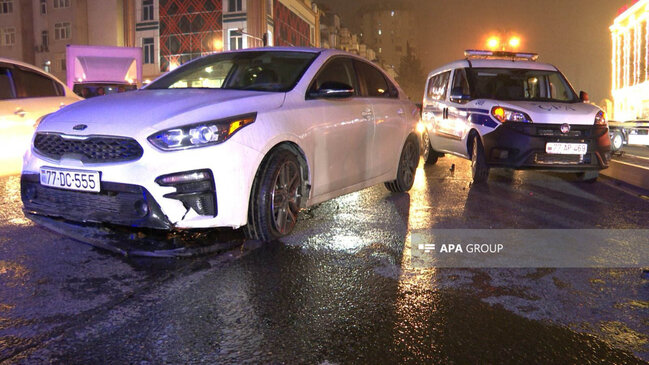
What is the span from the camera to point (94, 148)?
3992 mm

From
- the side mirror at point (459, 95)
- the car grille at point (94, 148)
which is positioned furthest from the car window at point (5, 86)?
the side mirror at point (459, 95)

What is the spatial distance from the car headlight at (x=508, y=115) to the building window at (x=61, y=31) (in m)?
47.6

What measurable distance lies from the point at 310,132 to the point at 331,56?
42.9 inches

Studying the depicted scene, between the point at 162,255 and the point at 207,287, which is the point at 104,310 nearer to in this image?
the point at 207,287

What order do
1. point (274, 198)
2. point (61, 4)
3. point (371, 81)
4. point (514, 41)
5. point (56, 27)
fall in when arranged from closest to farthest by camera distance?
point (274, 198)
point (371, 81)
point (514, 41)
point (61, 4)
point (56, 27)

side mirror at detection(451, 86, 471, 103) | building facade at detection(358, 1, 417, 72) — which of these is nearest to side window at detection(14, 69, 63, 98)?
side mirror at detection(451, 86, 471, 103)

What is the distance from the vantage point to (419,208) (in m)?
6.41

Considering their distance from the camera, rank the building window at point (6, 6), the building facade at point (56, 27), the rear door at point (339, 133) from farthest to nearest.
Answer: the building window at point (6, 6) < the building facade at point (56, 27) < the rear door at point (339, 133)

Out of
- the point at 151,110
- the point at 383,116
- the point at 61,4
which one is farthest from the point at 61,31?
the point at 151,110

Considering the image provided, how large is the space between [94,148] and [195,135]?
0.71m

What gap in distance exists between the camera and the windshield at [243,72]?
513 centimetres

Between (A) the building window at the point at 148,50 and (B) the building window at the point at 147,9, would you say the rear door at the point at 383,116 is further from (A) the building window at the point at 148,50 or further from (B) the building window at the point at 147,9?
(B) the building window at the point at 147,9

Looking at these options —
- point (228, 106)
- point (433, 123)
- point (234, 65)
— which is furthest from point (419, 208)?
point (433, 123)

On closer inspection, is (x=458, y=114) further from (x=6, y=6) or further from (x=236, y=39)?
(x=6, y=6)
